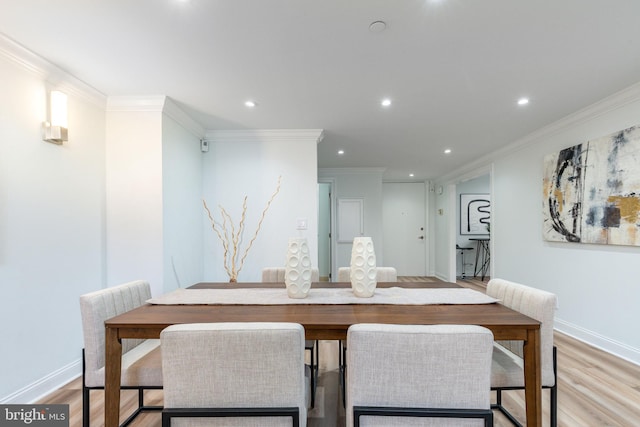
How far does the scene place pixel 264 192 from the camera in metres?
3.49

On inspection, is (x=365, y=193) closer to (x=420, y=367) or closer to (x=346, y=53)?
(x=346, y=53)

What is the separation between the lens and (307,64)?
6.57 feet

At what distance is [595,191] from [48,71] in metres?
4.47

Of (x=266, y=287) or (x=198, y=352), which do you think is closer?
(x=198, y=352)

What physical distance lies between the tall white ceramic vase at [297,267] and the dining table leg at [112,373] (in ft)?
2.64

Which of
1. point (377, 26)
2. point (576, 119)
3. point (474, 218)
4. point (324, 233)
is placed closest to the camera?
point (377, 26)

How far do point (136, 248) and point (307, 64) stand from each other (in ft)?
6.82

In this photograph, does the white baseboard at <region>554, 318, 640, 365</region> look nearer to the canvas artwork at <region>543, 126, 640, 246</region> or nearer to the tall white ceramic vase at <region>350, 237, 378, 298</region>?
the canvas artwork at <region>543, 126, 640, 246</region>

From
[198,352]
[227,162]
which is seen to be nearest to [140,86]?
[227,162]

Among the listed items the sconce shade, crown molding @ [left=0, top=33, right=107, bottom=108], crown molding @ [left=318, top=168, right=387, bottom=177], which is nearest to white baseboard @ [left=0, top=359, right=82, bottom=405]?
the sconce shade

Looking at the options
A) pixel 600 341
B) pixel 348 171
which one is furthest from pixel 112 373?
pixel 348 171

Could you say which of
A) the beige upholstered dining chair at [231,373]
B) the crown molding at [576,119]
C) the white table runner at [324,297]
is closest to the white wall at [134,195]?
the white table runner at [324,297]

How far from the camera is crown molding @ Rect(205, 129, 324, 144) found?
344cm

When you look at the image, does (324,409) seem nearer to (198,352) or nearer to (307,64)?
(198,352)
